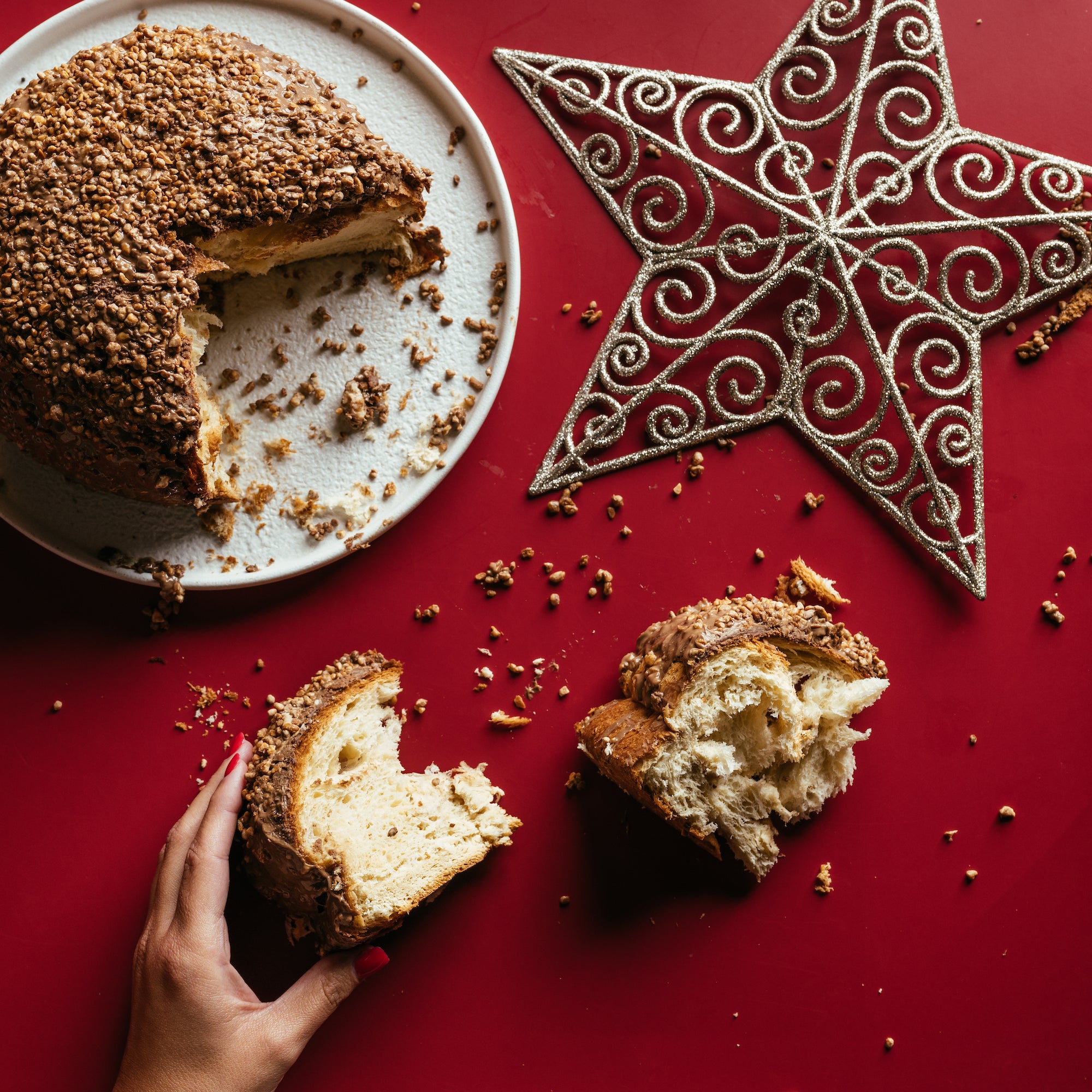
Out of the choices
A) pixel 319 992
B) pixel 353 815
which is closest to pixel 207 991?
pixel 319 992

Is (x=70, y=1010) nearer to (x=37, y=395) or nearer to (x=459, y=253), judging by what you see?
(x=37, y=395)

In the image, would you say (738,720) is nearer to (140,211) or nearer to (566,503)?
(566,503)

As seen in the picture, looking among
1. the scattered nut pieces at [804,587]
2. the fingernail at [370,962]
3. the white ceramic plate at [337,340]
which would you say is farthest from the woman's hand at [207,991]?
the scattered nut pieces at [804,587]

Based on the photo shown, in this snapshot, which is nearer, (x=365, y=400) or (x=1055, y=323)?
(x=365, y=400)

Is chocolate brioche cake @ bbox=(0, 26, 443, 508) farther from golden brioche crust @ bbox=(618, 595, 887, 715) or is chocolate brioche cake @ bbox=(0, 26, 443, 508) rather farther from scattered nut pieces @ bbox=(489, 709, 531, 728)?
golden brioche crust @ bbox=(618, 595, 887, 715)

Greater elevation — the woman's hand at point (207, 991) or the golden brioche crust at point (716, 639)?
the golden brioche crust at point (716, 639)

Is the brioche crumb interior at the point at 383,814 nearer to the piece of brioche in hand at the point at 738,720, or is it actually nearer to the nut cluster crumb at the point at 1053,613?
the piece of brioche in hand at the point at 738,720
